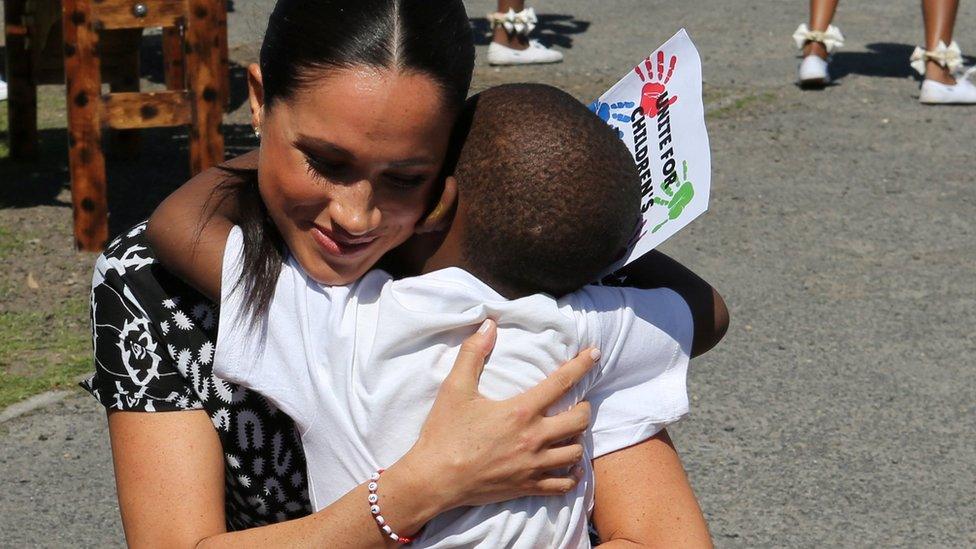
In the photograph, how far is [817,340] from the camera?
15.9 feet

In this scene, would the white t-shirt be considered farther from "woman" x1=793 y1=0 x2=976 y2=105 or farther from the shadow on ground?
the shadow on ground

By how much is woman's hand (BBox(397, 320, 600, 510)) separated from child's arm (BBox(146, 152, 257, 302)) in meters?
0.36

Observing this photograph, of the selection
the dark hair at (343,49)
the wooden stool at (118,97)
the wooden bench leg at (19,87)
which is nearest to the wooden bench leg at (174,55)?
the wooden bench leg at (19,87)

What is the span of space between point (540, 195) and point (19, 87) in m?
5.88

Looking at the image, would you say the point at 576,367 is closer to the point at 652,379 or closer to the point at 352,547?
the point at 652,379

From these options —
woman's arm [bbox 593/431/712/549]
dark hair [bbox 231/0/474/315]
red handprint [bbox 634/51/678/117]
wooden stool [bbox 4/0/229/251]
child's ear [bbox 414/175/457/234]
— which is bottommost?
wooden stool [bbox 4/0/229/251]

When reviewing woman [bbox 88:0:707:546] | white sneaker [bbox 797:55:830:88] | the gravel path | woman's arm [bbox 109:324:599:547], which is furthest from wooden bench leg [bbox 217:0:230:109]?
woman's arm [bbox 109:324:599:547]

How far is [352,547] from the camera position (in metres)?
1.75

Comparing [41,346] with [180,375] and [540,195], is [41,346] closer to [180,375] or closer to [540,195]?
[180,375]

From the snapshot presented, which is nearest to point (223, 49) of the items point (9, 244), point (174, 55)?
point (174, 55)

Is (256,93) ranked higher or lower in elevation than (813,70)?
higher

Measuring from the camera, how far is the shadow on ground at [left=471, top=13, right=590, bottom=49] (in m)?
9.66

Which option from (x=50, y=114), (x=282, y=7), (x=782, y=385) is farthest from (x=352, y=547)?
(x=50, y=114)

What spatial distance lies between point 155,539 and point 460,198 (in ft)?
2.08
